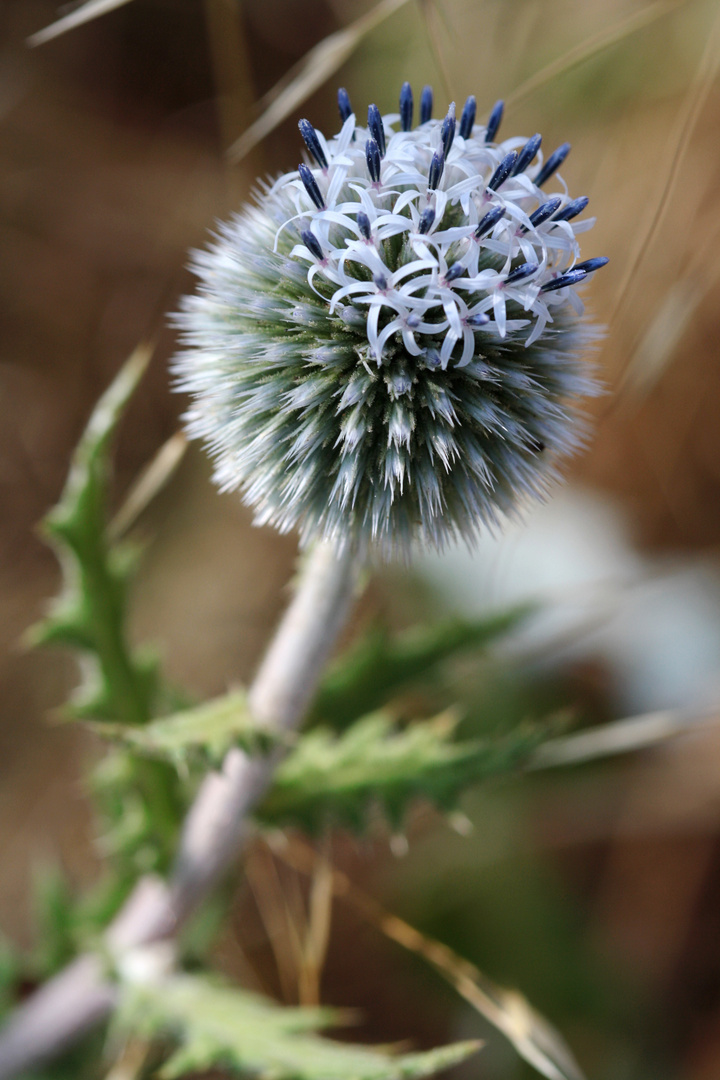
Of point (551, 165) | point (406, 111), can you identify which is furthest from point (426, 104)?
point (551, 165)

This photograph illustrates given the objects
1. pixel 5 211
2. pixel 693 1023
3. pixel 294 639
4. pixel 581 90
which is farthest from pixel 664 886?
pixel 5 211

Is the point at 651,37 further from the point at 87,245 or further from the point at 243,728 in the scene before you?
the point at 243,728

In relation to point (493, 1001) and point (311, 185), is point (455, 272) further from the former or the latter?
point (493, 1001)

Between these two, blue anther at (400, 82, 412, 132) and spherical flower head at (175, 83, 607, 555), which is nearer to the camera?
spherical flower head at (175, 83, 607, 555)

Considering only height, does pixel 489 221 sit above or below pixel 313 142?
below

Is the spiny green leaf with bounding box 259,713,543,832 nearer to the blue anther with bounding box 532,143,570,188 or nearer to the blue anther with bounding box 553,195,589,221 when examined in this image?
the blue anther with bounding box 553,195,589,221

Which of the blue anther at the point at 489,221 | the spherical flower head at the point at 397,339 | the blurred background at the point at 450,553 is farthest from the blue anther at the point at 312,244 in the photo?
the blurred background at the point at 450,553

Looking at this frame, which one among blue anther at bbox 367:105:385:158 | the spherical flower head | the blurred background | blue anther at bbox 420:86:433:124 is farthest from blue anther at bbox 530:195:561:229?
the blurred background
